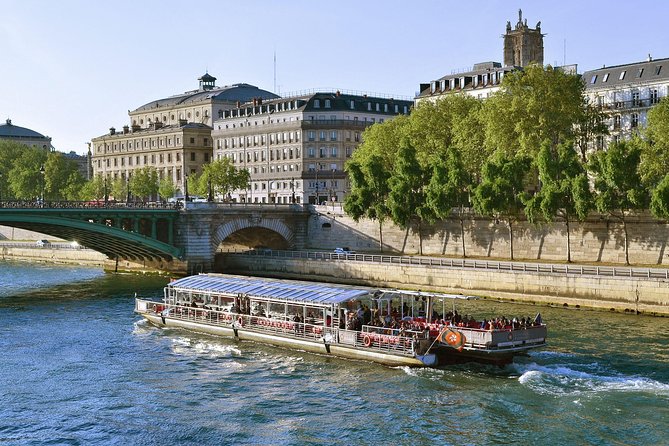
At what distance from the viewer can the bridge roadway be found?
76.6m

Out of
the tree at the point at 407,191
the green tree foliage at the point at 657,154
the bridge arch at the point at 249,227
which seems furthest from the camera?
the bridge arch at the point at 249,227

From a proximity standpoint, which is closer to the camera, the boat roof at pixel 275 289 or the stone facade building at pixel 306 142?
the boat roof at pixel 275 289

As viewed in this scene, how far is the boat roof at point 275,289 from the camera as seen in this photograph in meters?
47.4

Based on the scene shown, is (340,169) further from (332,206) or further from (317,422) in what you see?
(317,422)

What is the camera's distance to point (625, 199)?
68.2 meters

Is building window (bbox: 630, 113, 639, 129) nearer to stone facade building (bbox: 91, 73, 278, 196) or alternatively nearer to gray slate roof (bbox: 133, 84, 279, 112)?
stone facade building (bbox: 91, 73, 278, 196)

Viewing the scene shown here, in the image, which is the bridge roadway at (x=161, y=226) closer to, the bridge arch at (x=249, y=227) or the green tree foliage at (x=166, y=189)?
the bridge arch at (x=249, y=227)

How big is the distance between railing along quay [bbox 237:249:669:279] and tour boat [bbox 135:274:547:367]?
10937 mm

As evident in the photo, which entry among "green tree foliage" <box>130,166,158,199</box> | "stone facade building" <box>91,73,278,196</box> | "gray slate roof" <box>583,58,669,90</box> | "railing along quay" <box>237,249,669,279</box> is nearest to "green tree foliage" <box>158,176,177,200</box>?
"green tree foliage" <box>130,166,158,199</box>

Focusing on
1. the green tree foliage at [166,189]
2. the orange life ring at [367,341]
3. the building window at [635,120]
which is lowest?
the orange life ring at [367,341]

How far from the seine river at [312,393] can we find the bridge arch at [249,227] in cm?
3328

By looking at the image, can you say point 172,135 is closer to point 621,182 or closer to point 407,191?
point 407,191

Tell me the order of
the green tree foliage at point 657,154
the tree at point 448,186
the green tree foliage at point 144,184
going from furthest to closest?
the green tree foliage at point 144,184, the tree at point 448,186, the green tree foliage at point 657,154

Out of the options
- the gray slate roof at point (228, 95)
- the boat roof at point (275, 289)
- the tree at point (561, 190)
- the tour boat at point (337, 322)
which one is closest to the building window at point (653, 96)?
the tree at point (561, 190)
